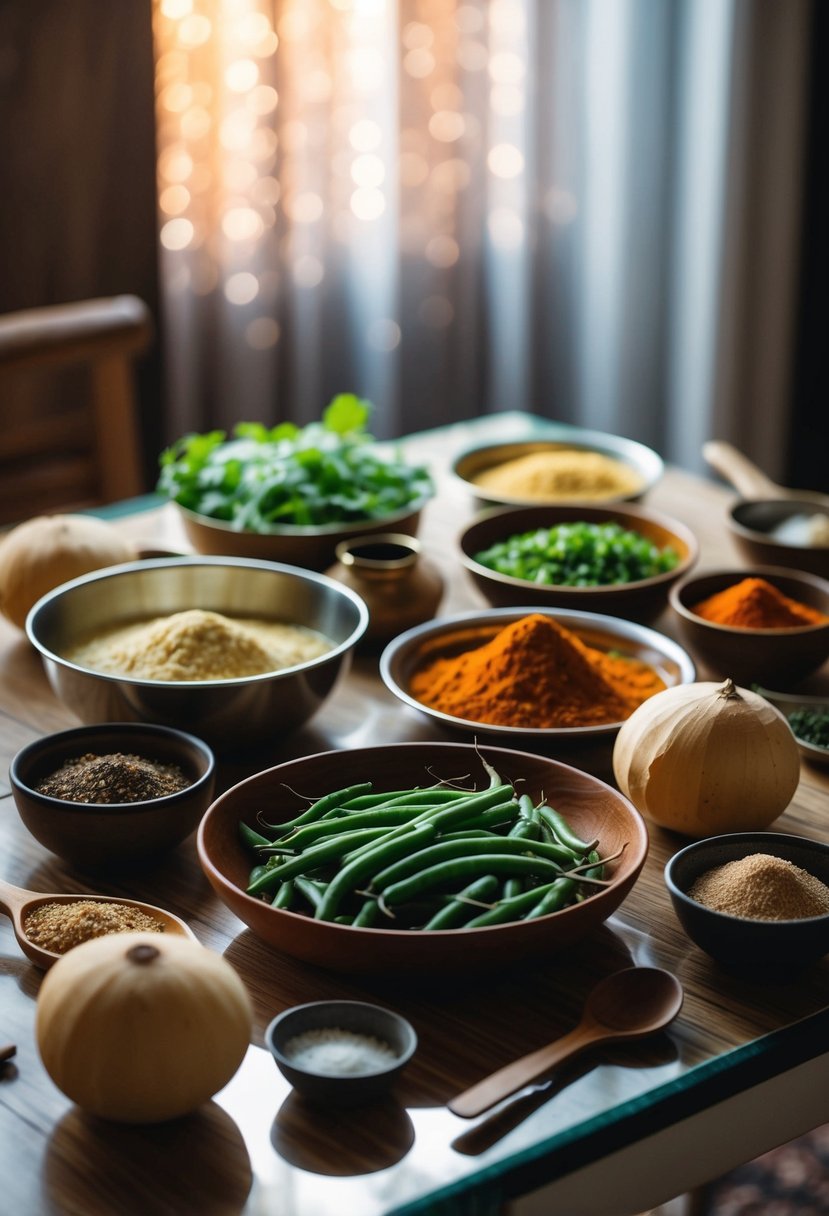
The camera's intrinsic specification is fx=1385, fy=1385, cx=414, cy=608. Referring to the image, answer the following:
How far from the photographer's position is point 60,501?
259cm

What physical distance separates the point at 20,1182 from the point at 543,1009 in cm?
41

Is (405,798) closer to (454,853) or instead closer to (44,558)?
(454,853)

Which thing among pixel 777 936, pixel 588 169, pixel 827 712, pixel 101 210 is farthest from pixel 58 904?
pixel 588 169

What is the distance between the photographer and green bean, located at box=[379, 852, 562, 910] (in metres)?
1.12

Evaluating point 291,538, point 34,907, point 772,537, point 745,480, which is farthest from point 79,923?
point 745,480

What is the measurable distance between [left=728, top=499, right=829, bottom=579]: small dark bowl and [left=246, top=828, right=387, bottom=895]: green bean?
3.26ft

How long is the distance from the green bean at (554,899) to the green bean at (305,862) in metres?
0.17

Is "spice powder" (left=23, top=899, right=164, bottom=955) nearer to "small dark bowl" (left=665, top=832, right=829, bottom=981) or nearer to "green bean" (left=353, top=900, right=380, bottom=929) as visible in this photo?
"green bean" (left=353, top=900, right=380, bottom=929)

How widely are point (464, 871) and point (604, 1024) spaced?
0.16 metres

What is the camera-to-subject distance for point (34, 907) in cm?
118

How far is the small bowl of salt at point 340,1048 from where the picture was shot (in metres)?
0.97

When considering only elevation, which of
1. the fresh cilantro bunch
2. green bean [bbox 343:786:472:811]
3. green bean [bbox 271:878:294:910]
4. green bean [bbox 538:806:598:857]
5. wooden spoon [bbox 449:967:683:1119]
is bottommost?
wooden spoon [bbox 449:967:683:1119]

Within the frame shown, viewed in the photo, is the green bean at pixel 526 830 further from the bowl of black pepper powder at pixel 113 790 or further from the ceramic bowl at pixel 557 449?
the ceramic bowl at pixel 557 449

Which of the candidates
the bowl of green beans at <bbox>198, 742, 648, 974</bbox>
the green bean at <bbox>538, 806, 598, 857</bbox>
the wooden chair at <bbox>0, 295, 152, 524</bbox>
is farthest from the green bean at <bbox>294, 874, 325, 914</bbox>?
the wooden chair at <bbox>0, 295, 152, 524</bbox>
